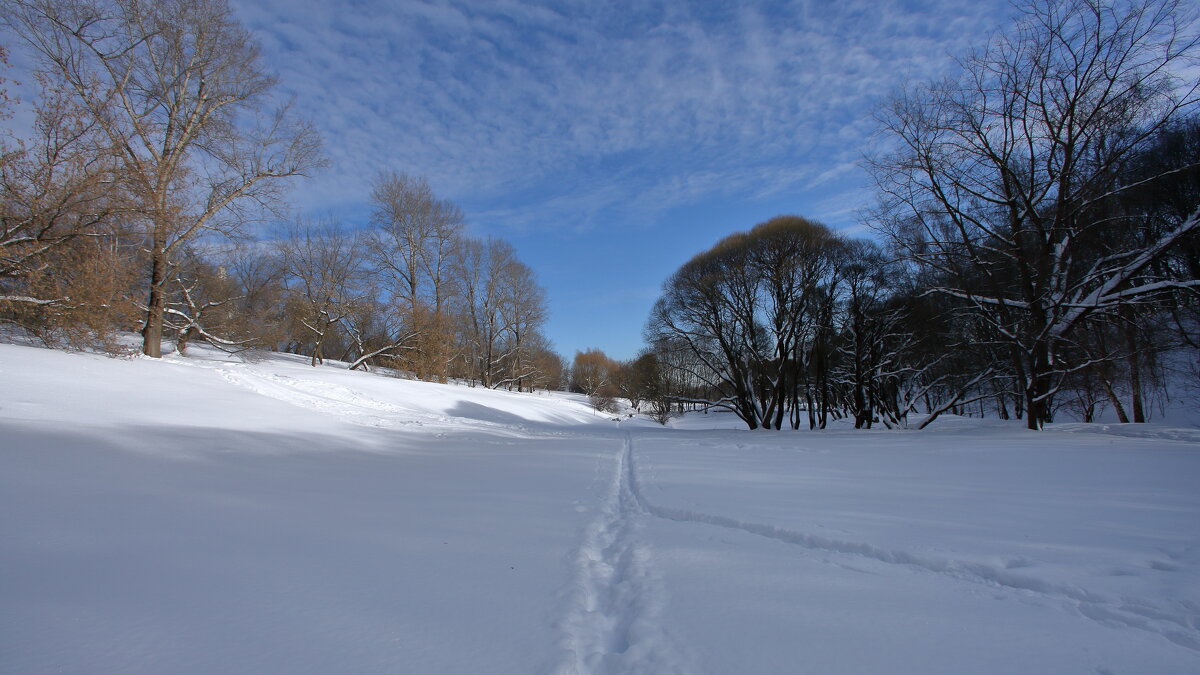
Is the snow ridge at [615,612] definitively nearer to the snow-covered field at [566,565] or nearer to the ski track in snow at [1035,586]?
the snow-covered field at [566,565]

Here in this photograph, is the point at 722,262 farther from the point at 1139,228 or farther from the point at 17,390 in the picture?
the point at 17,390

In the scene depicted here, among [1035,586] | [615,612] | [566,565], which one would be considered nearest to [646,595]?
[615,612]

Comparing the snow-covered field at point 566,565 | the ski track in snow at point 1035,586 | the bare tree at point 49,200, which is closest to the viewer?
the snow-covered field at point 566,565

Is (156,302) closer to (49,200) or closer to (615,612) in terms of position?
(49,200)

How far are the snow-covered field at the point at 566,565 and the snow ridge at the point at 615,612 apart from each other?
2cm

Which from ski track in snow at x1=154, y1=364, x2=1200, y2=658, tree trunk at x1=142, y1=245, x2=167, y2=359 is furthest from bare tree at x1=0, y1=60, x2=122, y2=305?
ski track in snow at x1=154, y1=364, x2=1200, y2=658

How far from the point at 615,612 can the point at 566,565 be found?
2.14 feet

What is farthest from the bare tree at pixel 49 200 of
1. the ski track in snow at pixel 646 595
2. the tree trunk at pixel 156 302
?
the ski track in snow at pixel 646 595

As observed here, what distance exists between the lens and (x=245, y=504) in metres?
3.72

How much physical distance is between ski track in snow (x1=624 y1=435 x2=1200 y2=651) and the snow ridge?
1.13m

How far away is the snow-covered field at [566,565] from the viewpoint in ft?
6.14

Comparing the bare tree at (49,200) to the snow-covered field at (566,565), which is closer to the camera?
the snow-covered field at (566,565)

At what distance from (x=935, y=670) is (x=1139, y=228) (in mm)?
20754

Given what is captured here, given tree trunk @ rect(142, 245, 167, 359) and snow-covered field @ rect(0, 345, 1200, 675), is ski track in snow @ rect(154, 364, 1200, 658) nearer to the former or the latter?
snow-covered field @ rect(0, 345, 1200, 675)
